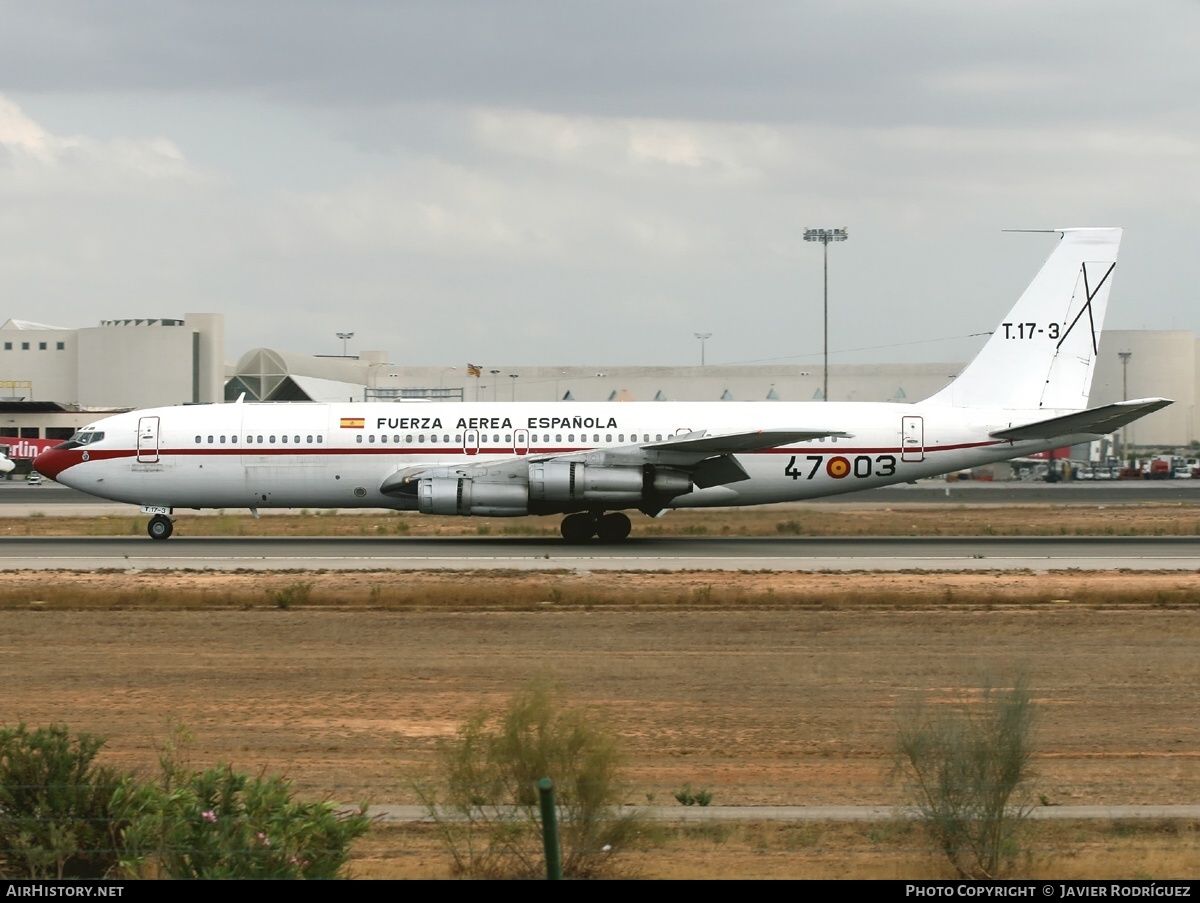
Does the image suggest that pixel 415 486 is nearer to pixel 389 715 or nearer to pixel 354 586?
pixel 354 586

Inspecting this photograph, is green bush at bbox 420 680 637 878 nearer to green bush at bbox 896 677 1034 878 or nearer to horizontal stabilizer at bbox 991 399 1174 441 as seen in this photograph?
green bush at bbox 896 677 1034 878

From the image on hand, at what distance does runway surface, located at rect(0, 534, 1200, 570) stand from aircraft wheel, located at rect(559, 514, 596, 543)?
424 mm

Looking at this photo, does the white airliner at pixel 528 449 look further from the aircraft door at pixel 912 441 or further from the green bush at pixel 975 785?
the green bush at pixel 975 785

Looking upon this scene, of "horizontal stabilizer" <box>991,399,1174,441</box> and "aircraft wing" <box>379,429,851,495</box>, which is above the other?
"horizontal stabilizer" <box>991,399,1174,441</box>

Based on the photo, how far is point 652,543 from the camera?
1379 inches

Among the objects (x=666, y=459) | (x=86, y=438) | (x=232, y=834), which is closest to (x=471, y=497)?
(x=666, y=459)

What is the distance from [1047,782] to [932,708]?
268 centimetres

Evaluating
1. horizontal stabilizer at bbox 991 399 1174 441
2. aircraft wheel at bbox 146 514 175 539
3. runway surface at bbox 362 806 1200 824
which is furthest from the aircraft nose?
runway surface at bbox 362 806 1200 824

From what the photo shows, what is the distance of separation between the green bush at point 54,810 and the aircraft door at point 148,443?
27387mm

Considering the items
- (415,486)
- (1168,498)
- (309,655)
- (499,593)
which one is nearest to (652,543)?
(415,486)

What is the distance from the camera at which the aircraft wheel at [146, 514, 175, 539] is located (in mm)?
35875

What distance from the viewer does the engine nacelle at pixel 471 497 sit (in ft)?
106

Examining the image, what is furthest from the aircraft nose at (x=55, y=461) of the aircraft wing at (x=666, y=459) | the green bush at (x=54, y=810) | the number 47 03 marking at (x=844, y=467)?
the green bush at (x=54, y=810)

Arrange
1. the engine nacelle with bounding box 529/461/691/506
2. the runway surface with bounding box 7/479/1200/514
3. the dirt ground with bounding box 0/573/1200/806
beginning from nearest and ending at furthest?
the dirt ground with bounding box 0/573/1200/806, the engine nacelle with bounding box 529/461/691/506, the runway surface with bounding box 7/479/1200/514
